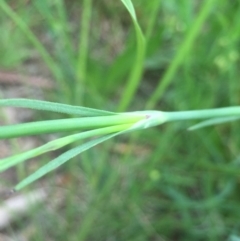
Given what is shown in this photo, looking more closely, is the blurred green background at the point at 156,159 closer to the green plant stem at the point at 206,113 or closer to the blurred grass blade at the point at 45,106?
the green plant stem at the point at 206,113

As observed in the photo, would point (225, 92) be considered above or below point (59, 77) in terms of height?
below

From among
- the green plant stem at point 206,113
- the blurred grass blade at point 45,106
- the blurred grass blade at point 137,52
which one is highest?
the blurred grass blade at point 137,52

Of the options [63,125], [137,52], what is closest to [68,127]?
[63,125]

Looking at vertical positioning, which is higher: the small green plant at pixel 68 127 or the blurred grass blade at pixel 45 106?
the blurred grass blade at pixel 45 106

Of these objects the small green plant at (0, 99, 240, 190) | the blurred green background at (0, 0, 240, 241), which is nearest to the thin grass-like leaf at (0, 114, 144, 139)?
the small green plant at (0, 99, 240, 190)

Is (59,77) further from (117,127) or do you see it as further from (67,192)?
(117,127)

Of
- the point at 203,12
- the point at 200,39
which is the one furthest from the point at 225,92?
the point at 203,12

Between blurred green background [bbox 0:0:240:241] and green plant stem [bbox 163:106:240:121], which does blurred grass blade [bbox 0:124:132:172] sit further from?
blurred green background [bbox 0:0:240:241]

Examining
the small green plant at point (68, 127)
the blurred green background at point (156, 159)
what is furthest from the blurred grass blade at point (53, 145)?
the blurred green background at point (156, 159)

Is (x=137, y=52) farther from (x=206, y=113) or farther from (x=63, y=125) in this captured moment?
(x=63, y=125)
